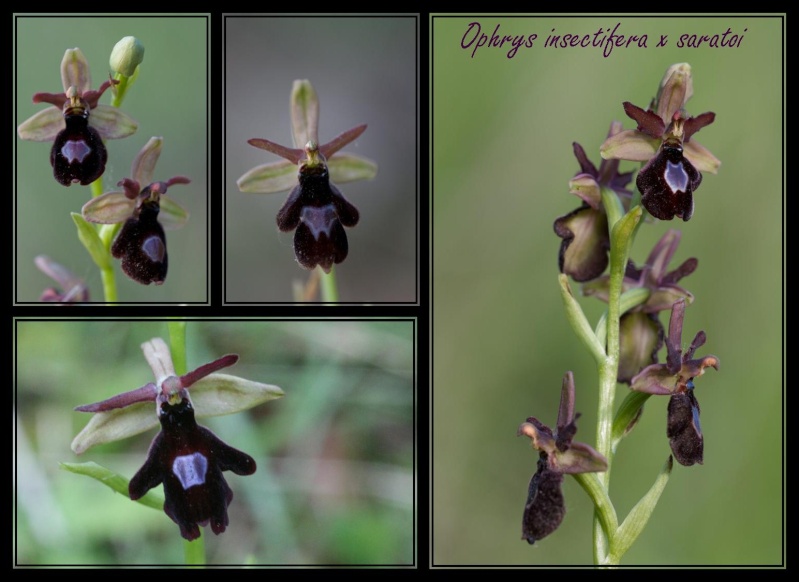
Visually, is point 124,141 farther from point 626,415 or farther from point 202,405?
point 626,415

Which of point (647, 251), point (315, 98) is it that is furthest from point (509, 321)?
point (315, 98)

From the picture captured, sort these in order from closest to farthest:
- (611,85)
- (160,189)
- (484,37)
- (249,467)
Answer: (249,467) → (160,189) → (484,37) → (611,85)

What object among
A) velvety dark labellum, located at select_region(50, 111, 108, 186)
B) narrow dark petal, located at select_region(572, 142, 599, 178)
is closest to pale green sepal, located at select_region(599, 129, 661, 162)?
narrow dark petal, located at select_region(572, 142, 599, 178)

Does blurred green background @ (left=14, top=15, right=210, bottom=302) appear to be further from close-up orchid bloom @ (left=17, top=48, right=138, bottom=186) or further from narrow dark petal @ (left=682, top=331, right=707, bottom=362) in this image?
narrow dark petal @ (left=682, top=331, right=707, bottom=362)

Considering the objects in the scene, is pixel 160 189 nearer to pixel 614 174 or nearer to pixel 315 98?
pixel 315 98

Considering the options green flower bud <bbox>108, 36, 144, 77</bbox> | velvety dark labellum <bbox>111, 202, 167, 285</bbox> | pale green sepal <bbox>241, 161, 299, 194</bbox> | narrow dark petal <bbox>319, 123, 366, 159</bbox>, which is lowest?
velvety dark labellum <bbox>111, 202, 167, 285</bbox>

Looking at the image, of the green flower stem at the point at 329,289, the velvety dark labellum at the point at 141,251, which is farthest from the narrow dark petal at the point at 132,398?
the green flower stem at the point at 329,289
